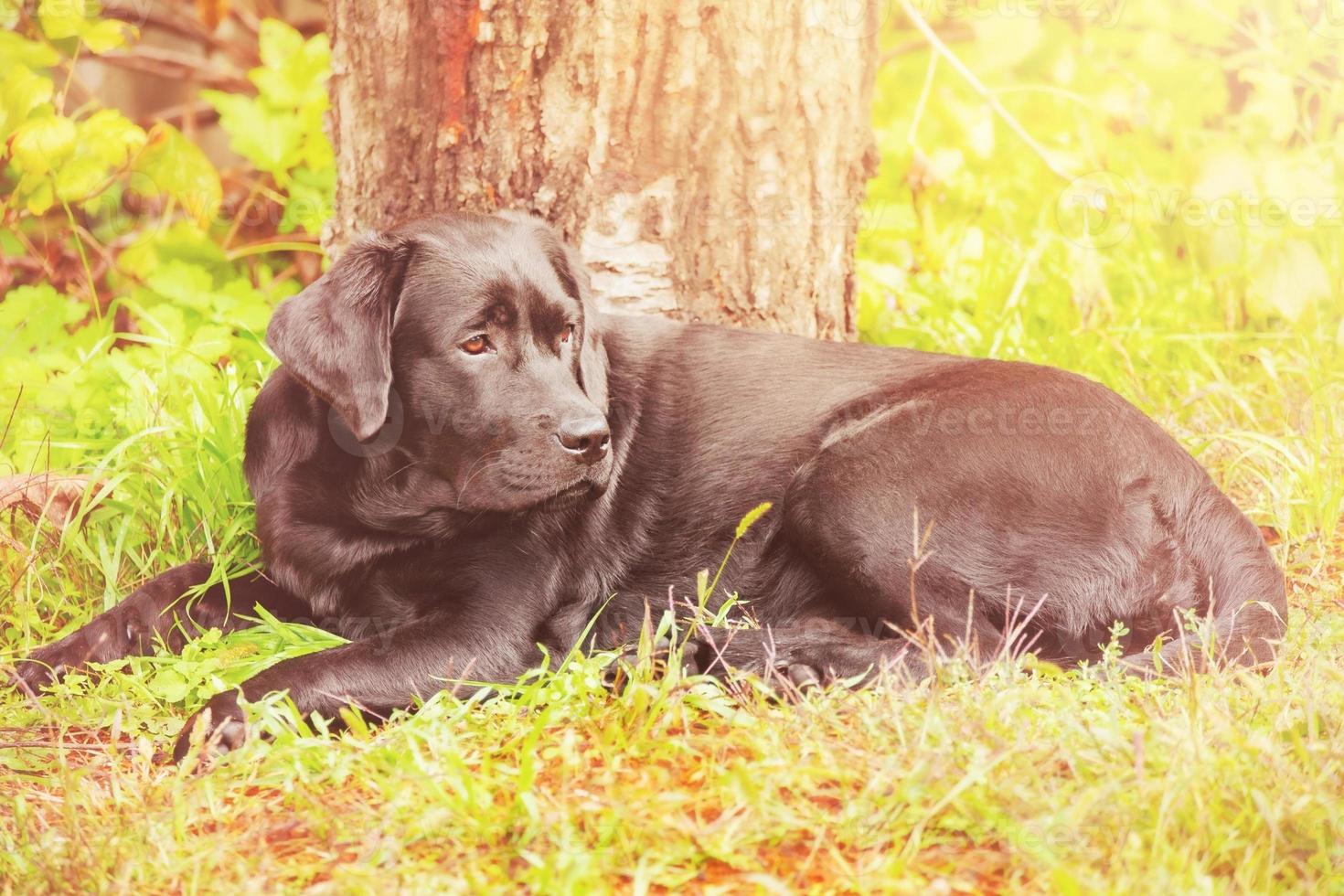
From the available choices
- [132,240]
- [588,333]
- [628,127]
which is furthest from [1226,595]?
[132,240]

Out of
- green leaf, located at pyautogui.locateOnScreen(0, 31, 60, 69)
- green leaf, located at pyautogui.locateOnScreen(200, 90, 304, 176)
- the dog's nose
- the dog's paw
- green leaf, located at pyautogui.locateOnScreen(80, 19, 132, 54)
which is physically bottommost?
the dog's paw

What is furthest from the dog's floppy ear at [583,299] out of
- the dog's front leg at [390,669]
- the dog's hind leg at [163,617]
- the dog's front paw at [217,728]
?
the dog's front paw at [217,728]

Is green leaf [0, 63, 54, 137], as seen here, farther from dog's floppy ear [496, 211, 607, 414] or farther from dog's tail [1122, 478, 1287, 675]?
dog's tail [1122, 478, 1287, 675]

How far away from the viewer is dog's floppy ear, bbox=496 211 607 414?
2.96m

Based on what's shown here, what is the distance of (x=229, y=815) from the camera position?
206cm

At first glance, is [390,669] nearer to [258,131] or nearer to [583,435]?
[583,435]

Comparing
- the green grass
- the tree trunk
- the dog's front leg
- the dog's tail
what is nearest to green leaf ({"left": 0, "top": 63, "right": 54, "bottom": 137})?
the green grass

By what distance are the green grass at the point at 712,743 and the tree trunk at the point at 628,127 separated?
0.87 meters

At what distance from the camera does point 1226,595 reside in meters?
2.70

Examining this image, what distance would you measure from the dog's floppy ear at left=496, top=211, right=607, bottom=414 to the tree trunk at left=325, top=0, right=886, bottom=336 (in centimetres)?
43

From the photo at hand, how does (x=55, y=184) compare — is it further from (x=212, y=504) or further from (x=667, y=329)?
(x=667, y=329)

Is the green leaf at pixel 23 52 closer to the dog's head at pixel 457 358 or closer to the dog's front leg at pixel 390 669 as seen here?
the dog's head at pixel 457 358

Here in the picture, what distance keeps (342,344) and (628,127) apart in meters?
1.17

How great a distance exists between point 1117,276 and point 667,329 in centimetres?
249
